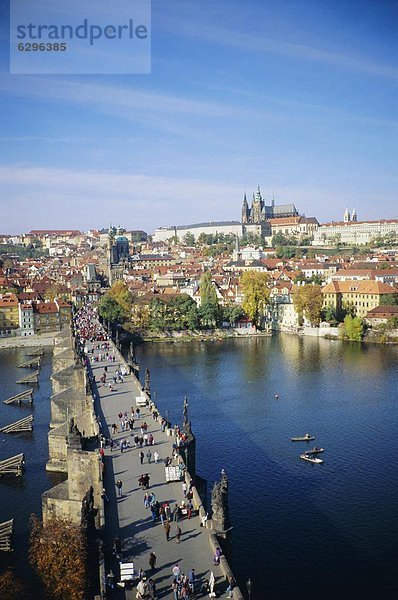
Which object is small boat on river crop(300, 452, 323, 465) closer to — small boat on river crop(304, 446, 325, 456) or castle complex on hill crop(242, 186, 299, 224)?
small boat on river crop(304, 446, 325, 456)

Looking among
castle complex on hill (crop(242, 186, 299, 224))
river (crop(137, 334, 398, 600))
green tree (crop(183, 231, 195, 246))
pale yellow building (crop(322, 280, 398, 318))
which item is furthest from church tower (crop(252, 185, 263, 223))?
river (crop(137, 334, 398, 600))

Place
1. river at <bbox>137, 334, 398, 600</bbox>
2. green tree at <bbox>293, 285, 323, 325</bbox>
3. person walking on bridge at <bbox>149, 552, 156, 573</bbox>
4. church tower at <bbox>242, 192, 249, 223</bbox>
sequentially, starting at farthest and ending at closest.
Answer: church tower at <bbox>242, 192, 249, 223</bbox> < green tree at <bbox>293, 285, 323, 325</bbox> < river at <bbox>137, 334, 398, 600</bbox> < person walking on bridge at <bbox>149, 552, 156, 573</bbox>

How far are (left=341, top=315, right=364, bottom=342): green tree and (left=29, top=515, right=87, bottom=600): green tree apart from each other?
47.1 meters

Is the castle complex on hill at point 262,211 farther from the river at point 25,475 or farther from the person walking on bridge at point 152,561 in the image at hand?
the person walking on bridge at point 152,561

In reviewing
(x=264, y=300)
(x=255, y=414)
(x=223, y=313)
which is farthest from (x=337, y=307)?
(x=255, y=414)

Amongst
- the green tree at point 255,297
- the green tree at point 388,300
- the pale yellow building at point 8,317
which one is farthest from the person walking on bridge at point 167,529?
the green tree at point 388,300

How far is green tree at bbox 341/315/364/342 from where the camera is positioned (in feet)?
193

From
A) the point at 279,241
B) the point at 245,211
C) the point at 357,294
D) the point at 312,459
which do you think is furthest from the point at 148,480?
the point at 245,211

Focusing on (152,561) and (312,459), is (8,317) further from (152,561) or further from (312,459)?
(152,561)

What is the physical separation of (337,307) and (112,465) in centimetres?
5131

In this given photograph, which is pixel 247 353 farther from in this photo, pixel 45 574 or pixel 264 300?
pixel 45 574

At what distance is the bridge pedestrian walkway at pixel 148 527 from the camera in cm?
1292

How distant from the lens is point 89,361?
36375mm

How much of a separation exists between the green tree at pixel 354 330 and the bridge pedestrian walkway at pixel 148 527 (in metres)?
39.4
